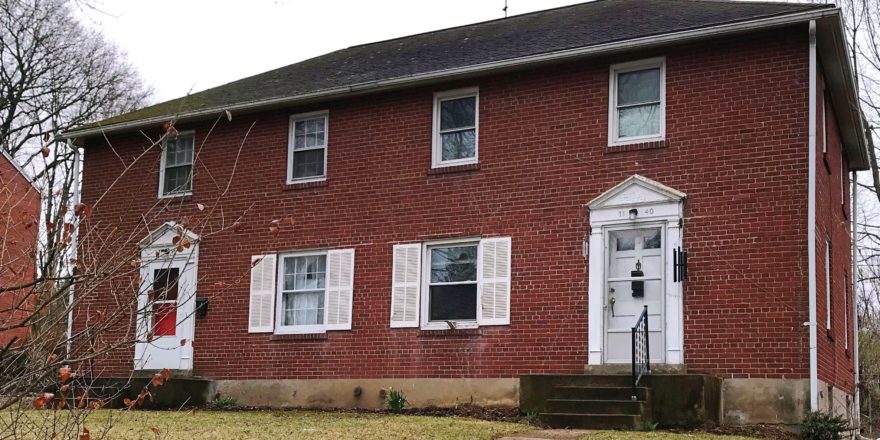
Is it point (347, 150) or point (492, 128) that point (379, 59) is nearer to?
point (347, 150)

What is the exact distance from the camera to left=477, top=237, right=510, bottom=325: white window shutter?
1505 centimetres

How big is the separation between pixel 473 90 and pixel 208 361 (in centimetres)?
649

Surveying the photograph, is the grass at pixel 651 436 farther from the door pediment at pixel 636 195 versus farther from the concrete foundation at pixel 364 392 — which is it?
the door pediment at pixel 636 195

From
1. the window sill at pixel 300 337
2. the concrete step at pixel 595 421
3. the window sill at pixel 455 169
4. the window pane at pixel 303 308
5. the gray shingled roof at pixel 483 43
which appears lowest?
the concrete step at pixel 595 421

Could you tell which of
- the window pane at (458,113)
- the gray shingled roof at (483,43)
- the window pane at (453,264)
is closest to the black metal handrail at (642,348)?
the window pane at (453,264)

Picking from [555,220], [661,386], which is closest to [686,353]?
[661,386]

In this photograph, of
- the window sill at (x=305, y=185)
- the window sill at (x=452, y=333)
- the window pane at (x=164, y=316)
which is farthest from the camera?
the window sill at (x=305, y=185)

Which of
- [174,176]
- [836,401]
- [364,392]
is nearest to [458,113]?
[364,392]

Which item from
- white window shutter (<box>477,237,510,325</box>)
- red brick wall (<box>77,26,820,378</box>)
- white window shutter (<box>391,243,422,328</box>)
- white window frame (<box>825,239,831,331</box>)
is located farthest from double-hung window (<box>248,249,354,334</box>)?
white window frame (<box>825,239,831,331</box>)

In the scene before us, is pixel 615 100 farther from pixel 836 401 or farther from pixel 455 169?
pixel 836 401

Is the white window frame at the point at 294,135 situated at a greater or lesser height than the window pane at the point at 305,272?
greater

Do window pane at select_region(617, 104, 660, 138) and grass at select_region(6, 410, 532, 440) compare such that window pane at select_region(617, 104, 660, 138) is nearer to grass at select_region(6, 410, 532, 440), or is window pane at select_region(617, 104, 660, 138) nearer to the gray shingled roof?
the gray shingled roof

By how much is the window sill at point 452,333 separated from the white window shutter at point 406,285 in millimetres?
197

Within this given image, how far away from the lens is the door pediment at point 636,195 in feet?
46.0
